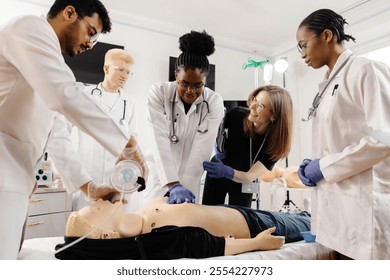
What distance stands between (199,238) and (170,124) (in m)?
0.70

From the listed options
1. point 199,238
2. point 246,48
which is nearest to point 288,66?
point 246,48

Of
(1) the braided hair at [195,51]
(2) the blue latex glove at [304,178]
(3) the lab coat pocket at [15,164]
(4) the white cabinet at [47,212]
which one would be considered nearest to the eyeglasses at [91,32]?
(3) the lab coat pocket at [15,164]

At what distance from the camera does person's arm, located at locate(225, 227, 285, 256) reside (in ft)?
3.59

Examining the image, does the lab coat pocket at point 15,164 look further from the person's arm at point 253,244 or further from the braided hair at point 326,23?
the braided hair at point 326,23

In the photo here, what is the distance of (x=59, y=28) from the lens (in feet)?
2.99

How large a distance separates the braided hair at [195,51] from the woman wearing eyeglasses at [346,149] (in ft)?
1.62

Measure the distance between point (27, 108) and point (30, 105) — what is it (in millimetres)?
12

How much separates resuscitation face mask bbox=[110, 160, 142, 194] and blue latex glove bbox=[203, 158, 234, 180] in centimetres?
65

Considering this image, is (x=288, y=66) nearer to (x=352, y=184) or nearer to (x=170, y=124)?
(x=170, y=124)

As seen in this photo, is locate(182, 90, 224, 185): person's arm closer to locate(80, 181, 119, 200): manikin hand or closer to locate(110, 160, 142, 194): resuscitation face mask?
locate(80, 181, 119, 200): manikin hand

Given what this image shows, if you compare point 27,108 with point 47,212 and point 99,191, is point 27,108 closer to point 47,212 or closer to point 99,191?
point 99,191

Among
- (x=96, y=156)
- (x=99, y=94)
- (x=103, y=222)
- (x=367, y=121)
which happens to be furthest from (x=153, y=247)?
(x=99, y=94)

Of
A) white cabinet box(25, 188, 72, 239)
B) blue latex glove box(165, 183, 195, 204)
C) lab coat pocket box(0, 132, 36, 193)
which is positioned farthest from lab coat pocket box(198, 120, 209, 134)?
white cabinet box(25, 188, 72, 239)

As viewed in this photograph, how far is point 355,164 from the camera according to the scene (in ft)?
2.92
